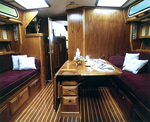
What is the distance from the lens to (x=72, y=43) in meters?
2.98

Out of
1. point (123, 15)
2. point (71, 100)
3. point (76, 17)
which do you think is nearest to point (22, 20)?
point (76, 17)

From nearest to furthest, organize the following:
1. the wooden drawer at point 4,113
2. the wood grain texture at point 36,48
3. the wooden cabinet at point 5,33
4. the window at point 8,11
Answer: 1. the wooden drawer at point 4,113
2. the window at point 8,11
3. the wooden cabinet at point 5,33
4. the wood grain texture at point 36,48

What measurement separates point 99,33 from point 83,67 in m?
1.44

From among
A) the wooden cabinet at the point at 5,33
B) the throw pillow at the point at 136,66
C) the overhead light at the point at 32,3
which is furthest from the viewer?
the wooden cabinet at the point at 5,33

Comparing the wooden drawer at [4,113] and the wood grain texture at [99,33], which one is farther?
the wood grain texture at [99,33]

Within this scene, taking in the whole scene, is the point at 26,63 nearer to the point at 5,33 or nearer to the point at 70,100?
the point at 5,33

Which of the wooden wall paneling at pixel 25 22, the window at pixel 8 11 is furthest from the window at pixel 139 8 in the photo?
the window at pixel 8 11

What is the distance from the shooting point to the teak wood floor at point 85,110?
1634 millimetres

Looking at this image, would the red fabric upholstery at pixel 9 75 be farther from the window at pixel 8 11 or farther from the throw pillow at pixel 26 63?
the window at pixel 8 11

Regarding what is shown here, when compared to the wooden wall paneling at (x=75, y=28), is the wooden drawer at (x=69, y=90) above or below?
below

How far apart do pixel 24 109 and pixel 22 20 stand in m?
2.41

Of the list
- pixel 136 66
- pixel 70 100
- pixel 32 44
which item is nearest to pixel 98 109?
pixel 70 100

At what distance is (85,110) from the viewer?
184 centimetres

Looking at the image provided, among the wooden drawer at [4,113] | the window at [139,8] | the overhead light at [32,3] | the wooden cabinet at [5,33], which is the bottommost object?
the wooden drawer at [4,113]
